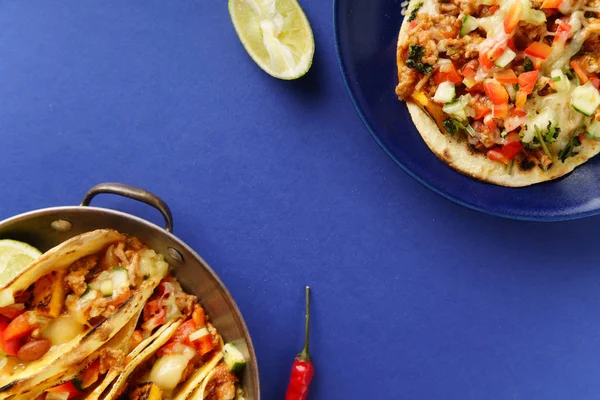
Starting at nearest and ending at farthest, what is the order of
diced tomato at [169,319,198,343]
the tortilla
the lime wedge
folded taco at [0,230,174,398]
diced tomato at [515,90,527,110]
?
1. the tortilla
2. folded taco at [0,230,174,398]
3. diced tomato at [515,90,527,110]
4. diced tomato at [169,319,198,343]
5. the lime wedge

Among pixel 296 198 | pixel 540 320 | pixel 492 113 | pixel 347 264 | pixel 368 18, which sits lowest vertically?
pixel 540 320

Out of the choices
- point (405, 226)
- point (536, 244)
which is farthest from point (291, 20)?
point (536, 244)

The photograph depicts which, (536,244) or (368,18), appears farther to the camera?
(536,244)

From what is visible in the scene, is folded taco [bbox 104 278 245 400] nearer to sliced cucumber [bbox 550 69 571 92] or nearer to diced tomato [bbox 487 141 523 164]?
diced tomato [bbox 487 141 523 164]

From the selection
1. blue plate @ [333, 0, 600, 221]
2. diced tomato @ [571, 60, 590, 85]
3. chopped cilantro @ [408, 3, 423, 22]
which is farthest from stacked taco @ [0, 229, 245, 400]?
diced tomato @ [571, 60, 590, 85]

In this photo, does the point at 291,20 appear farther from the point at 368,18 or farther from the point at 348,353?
the point at 348,353

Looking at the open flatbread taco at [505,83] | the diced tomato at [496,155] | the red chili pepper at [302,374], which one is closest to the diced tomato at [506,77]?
the open flatbread taco at [505,83]

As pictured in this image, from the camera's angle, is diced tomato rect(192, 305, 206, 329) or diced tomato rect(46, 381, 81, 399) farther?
diced tomato rect(192, 305, 206, 329)

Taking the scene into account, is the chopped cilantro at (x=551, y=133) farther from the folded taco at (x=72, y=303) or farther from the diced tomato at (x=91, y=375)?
the diced tomato at (x=91, y=375)
